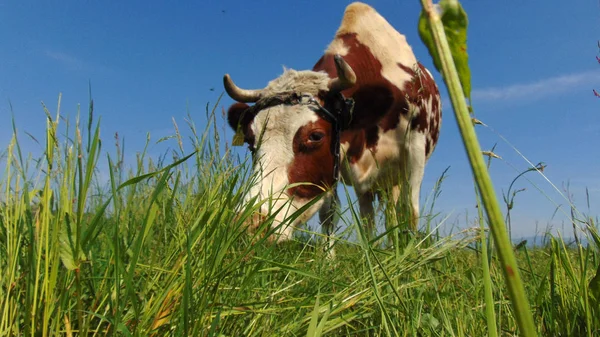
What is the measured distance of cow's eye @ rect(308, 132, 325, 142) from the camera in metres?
3.34

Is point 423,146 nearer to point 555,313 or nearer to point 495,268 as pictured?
point 495,268

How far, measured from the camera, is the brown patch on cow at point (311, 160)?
316 cm

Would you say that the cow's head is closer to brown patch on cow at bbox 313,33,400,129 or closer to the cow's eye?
the cow's eye

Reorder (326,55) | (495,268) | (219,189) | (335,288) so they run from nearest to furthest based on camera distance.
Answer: (219,189), (335,288), (495,268), (326,55)

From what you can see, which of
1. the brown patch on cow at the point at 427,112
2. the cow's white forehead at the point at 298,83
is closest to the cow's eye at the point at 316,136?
the cow's white forehead at the point at 298,83

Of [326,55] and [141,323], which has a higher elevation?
[326,55]

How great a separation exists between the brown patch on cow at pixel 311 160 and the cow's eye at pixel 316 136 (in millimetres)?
10

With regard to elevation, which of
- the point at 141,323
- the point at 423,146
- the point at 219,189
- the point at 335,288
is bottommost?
the point at 141,323

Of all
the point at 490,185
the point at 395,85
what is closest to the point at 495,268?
the point at 490,185

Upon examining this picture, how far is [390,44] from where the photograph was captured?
4.54 m

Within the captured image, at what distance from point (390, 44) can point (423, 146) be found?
1.05 m

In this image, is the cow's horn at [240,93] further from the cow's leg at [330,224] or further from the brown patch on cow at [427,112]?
the brown patch on cow at [427,112]

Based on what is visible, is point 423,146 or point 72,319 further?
point 423,146

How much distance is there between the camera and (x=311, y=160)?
10.8 ft
